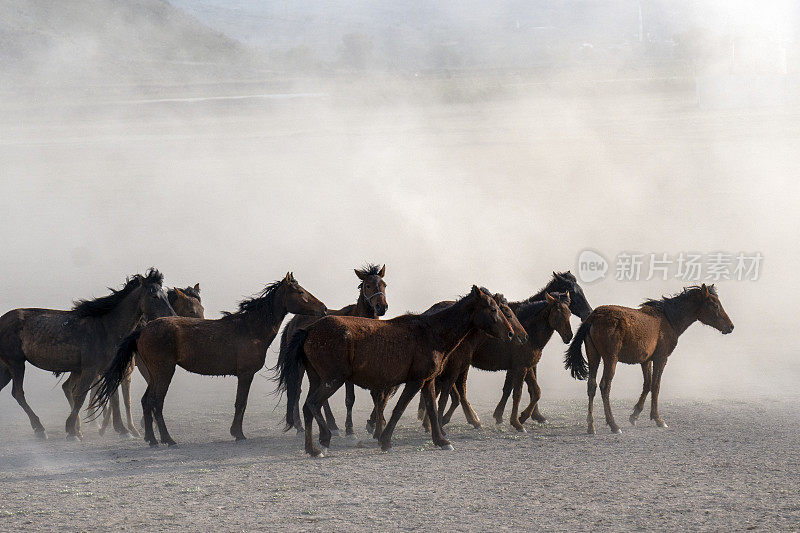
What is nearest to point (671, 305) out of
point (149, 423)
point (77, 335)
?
point (149, 423)

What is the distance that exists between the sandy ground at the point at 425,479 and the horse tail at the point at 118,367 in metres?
0.49

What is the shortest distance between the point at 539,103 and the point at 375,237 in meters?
17.7

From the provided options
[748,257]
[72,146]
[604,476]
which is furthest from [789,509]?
[72,146]

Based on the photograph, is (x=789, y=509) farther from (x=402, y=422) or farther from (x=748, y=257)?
(x=748, y=257)

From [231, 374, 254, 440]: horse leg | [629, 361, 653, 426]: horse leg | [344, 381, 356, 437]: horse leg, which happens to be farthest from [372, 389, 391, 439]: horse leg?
[629, 361, 653, 426]: horse leg

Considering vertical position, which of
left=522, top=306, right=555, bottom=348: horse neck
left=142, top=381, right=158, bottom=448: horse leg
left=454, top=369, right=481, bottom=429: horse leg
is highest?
left=522, top=306, right=555, bottom=348: horse neck

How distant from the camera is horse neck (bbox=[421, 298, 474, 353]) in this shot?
8.24 metres

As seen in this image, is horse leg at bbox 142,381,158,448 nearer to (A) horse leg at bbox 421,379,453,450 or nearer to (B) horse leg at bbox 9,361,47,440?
(B) horse leg at bbox 9,361,47,440

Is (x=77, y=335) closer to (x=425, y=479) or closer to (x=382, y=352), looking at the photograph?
(x=382, y=352)

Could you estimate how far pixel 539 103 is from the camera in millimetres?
39406

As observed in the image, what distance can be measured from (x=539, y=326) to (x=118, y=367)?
371 centimetres

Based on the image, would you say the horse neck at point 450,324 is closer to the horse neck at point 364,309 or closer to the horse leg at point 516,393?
the horse neck at point 364,309

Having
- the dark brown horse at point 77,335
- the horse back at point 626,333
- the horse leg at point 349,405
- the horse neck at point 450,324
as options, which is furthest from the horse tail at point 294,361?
the horse back at point 626,333

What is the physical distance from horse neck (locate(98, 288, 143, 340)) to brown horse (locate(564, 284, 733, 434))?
3910mm
